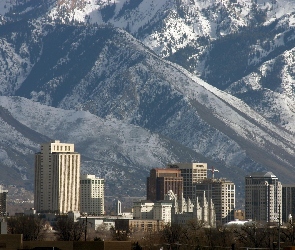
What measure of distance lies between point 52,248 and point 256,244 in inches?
2814

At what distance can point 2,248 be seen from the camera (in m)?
125

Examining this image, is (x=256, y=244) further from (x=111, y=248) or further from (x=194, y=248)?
(x=111, y=248)

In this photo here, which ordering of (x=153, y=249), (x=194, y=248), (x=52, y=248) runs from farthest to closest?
(x=153, y=249)
(x=194, y=248)
(x=52, y=248)

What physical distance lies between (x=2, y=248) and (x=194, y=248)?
200 feet

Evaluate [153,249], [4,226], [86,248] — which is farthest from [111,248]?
[153,249]

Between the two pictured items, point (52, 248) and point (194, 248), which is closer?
point (52, 248)

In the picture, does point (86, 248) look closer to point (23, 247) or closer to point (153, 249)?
point (23, 247)

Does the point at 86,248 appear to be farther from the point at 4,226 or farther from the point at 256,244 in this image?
the point at 256,244

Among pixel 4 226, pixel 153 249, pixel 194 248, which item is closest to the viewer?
pixel 4 226

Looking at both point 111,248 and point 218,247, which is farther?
point 218,247

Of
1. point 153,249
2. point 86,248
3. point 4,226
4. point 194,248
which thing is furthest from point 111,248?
point 153,249

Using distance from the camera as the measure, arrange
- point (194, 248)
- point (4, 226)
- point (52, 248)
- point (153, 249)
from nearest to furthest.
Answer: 1. point (52, 248)
2. point (4, 226)
3. point (194, 248)
4. point (153, 249)

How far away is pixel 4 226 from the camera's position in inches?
5300

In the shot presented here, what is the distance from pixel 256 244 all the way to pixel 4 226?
6333 cm
